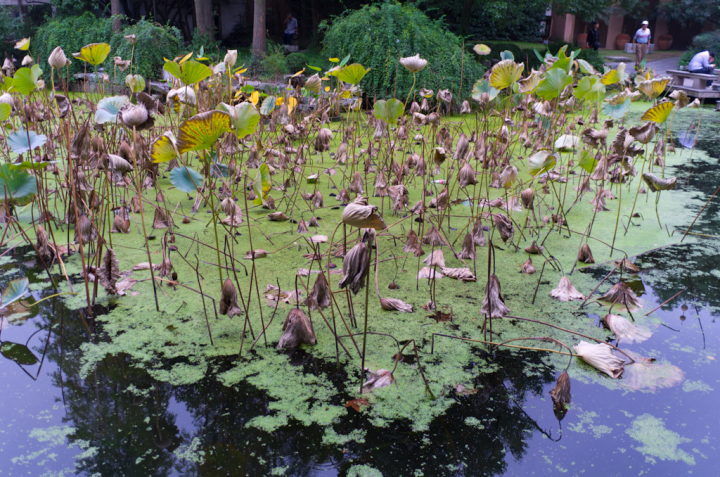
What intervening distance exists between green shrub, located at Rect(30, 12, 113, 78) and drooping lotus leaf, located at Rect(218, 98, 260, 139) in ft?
23.5

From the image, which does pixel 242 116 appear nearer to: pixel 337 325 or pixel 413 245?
pixel 337 325

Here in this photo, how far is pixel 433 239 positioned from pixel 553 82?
769mm

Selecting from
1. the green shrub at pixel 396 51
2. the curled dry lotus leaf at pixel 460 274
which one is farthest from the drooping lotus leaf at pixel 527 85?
the green shrub at pixel 396 51

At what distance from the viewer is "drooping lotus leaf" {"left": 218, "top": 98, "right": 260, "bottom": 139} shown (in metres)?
1.31

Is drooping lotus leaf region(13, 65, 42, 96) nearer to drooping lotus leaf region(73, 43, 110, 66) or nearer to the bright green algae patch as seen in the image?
drooping lotus leaf region(73, 43, 110, 66)

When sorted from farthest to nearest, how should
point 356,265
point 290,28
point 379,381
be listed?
point 290,28
point 379,381
point 356,265

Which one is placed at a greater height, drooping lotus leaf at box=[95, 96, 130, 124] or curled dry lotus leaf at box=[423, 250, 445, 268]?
drooping lotus leaf at box=[95, 96, 130, 124]

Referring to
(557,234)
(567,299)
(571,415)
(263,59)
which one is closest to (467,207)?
(557,234)

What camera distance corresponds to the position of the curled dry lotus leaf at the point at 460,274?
1814 mm

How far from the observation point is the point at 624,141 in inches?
81.8

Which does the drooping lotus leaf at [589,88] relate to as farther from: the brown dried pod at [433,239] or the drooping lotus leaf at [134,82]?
the drooping lotus leaf at [134,82]

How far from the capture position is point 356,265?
3.68 ft

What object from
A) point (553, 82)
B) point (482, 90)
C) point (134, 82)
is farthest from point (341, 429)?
point (482, 90)

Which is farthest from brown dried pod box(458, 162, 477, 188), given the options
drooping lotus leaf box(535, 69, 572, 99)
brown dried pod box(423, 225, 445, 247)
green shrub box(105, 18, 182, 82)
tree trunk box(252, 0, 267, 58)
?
tree trunk box(252, 0, 267, 58)
